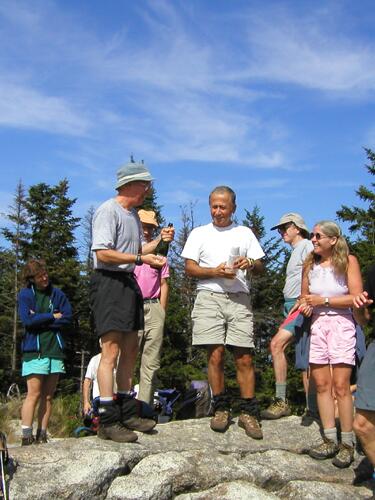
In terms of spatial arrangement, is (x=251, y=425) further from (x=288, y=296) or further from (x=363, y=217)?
(x=363, y=217)

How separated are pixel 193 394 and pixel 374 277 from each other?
10.2ft

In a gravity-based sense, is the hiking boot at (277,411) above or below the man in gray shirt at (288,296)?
below

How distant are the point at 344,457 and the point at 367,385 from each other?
107 cm

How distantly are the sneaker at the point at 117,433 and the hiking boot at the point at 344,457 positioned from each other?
5.85 ft

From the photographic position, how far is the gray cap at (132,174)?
4.88 metres

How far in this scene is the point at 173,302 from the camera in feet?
73.2

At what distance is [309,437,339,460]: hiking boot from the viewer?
5238 mm

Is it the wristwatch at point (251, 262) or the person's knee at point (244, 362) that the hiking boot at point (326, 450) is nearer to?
the person's knee at point (244, 362)

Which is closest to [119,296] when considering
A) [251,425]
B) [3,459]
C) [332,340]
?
[3,459]

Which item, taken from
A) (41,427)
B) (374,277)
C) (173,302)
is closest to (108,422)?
(41,427)

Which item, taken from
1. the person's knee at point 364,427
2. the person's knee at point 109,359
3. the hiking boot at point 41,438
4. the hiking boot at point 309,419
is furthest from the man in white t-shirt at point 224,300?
the hiking boot at point 41,438

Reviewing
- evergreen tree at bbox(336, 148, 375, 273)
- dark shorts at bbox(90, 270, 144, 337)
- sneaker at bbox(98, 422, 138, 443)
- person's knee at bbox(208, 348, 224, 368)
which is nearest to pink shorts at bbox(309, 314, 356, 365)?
person's knee at bbox(208, 348, 224, 368)

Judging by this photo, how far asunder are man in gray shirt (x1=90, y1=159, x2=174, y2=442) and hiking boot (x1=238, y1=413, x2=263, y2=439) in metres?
0.92

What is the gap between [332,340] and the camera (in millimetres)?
5207
